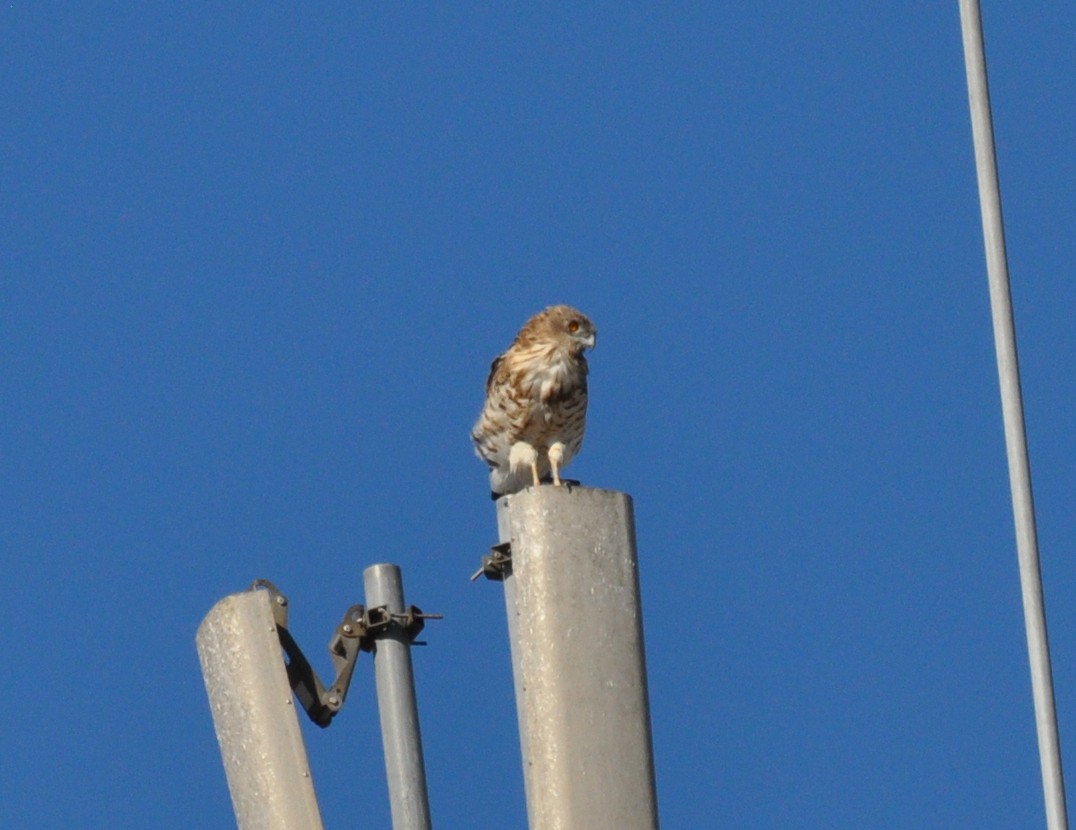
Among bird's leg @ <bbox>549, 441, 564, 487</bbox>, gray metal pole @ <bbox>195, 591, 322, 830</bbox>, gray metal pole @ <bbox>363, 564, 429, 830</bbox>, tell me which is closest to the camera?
gray metal pole @ <bbox>195, 591, 322, 830</bbox>

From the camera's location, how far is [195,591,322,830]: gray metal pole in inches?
158

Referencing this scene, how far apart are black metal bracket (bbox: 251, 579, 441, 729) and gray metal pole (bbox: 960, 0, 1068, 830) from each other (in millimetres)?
1638

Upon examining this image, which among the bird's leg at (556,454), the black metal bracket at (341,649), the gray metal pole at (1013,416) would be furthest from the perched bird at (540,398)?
the black metal bracket at (341,649)

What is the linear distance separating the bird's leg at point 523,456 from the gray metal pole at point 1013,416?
12.9ft

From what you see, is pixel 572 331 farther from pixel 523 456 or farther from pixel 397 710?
pixel 397 710

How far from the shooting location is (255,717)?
412cm

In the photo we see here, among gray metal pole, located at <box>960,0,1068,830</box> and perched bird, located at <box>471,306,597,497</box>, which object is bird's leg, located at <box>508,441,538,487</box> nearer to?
perched bird, located at <box>471,306,597,497</box>

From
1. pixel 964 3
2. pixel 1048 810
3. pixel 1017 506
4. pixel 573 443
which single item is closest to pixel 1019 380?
pixel 1017 506

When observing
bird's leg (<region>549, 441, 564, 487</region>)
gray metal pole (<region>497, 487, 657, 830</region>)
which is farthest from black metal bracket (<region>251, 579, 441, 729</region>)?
bird's leg (<region>549, 441, 564, 487</region>)

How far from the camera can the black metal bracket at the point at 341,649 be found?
4.51 meters

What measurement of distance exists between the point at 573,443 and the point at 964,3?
158 inches

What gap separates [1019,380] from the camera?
16.7 feet

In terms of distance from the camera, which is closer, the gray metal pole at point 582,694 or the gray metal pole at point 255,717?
the gray metal pole at point 582,694

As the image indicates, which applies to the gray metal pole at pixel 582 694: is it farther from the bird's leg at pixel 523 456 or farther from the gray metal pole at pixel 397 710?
the bird's leg at pixel 523 456
